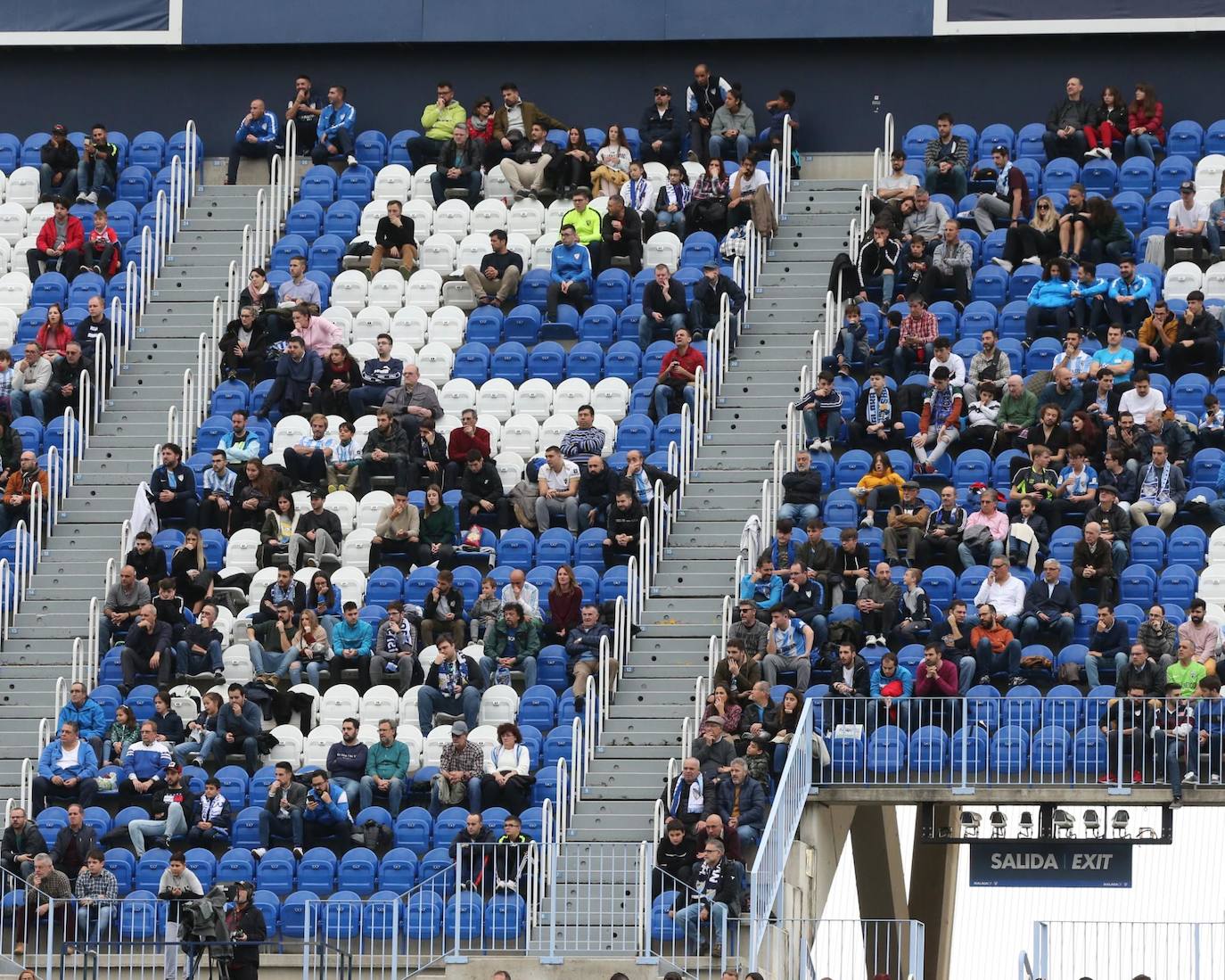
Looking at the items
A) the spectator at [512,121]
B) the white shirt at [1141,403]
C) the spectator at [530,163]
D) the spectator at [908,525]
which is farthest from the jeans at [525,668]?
the spectator at [512,121]

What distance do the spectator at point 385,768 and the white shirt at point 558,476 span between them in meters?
3.92

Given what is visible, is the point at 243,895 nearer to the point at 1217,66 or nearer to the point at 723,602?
the point at 723,602

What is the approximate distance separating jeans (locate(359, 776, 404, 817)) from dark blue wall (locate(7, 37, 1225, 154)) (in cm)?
1223

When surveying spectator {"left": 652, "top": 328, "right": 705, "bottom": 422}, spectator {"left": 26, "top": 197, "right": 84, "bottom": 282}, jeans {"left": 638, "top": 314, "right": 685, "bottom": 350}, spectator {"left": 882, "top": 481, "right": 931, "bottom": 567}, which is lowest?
spectator {"left": 882, "top": 481, "right": 931, "bottom": 567}

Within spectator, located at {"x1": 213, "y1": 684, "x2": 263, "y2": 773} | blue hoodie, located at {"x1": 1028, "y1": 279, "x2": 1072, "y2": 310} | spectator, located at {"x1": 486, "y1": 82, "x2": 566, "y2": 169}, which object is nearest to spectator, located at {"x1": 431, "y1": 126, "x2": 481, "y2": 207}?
spectator, located at {"x1": 486, "y1": 82, "x2": 566, "y2": 169}

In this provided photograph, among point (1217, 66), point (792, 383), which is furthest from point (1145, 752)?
point (1217, 66)

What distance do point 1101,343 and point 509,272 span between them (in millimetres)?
6787

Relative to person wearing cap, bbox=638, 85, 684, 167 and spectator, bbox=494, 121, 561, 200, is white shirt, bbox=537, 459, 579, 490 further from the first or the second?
person wearing cap, bbox=638, 85, 684, 167

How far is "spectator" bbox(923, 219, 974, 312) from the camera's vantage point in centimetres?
3072

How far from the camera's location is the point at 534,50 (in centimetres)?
3562

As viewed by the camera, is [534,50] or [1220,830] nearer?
[1220,830]

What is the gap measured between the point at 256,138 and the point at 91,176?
6.88 feet

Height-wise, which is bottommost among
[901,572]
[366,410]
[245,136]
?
[901,572]

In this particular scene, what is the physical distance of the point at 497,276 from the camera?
106ft
